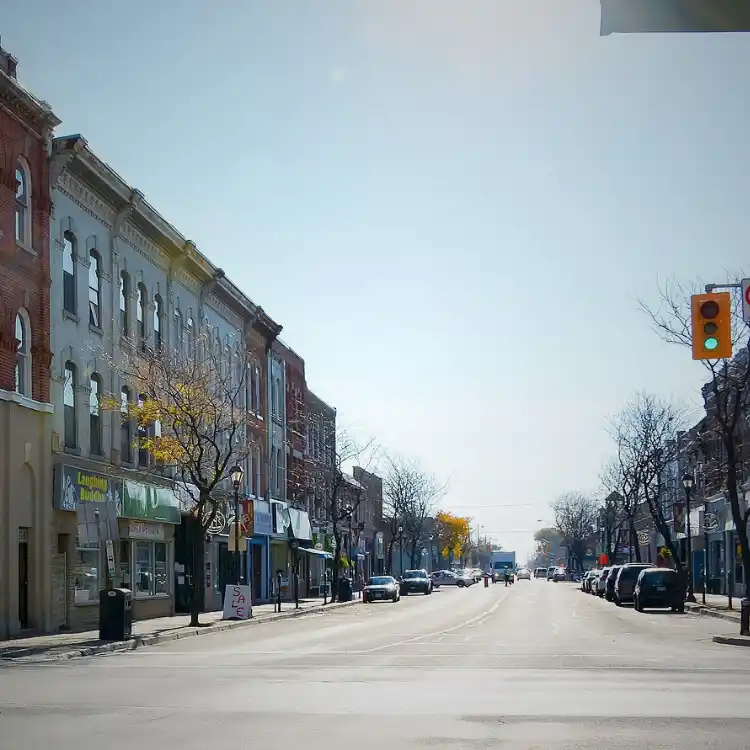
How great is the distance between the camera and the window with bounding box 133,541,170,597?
39775mm

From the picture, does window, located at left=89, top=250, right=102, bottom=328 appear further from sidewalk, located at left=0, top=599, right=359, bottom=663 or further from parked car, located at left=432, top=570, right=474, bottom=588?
parked car, located at left=432, top=570, right=474, bottom=588

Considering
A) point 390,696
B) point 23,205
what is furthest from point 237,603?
point 390,696

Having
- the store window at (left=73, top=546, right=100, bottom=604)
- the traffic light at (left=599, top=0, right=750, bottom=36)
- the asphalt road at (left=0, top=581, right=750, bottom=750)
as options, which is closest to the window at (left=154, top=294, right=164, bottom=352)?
the store window at (left=73, top=546, right=100, bottom=604)

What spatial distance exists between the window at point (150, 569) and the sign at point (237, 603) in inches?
110

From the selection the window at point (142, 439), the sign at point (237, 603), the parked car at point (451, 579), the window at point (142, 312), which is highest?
the window at point (142, 312)

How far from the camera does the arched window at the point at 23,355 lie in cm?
3127

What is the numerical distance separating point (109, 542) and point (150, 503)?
940 centimetres

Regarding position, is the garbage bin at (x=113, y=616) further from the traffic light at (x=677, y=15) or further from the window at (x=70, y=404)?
the traffic light at (x=677, y=15)

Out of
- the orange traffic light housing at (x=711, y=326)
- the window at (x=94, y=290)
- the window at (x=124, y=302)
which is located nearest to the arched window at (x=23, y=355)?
the window at (x=94, y=290)

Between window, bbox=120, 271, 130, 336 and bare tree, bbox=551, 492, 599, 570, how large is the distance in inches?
4590

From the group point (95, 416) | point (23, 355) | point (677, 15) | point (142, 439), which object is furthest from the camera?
point (142, 439)

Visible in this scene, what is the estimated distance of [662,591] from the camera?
1864 inches

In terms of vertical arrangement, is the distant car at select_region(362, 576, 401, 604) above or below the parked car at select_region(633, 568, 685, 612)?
below

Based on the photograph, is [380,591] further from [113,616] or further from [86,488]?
[113,616]
